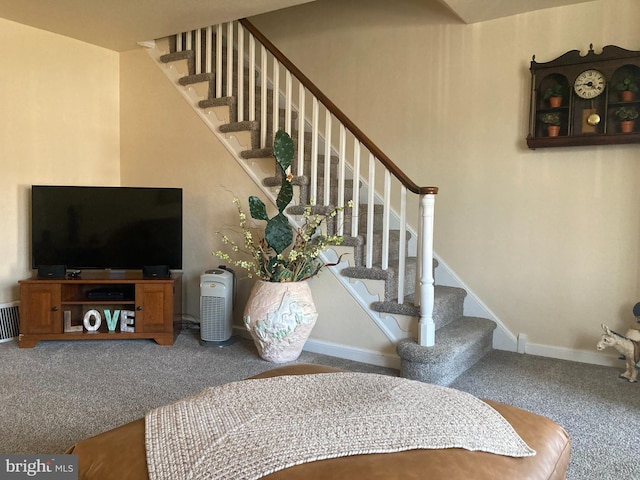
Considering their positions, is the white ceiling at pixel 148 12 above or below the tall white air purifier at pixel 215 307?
above

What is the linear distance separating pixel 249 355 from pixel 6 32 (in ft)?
10.2

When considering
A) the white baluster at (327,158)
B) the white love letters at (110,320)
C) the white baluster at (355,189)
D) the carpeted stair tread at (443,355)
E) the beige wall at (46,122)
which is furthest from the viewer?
the beige wall at (46,122)

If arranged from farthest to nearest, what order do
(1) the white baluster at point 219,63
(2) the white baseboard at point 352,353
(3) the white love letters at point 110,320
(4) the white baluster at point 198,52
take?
(4) the white baluster at point 198,52 < (1) the white baluster at point 219,63 < (3) the white love letters at point 110,320 < (2) the white baseboard at point 352,353

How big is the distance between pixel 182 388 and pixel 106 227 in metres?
1.69

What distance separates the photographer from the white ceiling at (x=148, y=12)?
Answer: 3.53 m

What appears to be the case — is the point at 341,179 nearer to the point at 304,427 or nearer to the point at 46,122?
the point at 304,427

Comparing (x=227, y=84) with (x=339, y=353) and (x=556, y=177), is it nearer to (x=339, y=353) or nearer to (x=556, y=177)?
(x=339, y=353)

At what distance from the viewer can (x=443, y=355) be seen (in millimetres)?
3021

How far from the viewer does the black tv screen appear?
399cm

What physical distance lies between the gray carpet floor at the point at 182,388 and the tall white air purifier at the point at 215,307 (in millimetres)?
102

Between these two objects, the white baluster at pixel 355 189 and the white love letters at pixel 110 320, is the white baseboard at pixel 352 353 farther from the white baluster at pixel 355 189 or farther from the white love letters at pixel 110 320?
the white love letters at pixel 110 320

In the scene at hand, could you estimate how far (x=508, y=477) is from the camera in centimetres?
121

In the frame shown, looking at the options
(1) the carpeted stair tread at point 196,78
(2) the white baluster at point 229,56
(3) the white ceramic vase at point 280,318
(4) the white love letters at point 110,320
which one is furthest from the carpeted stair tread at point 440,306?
(1) the carpeted stair tread at point 196,78

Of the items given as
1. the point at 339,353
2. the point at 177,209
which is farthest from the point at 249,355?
the point at 177,209
